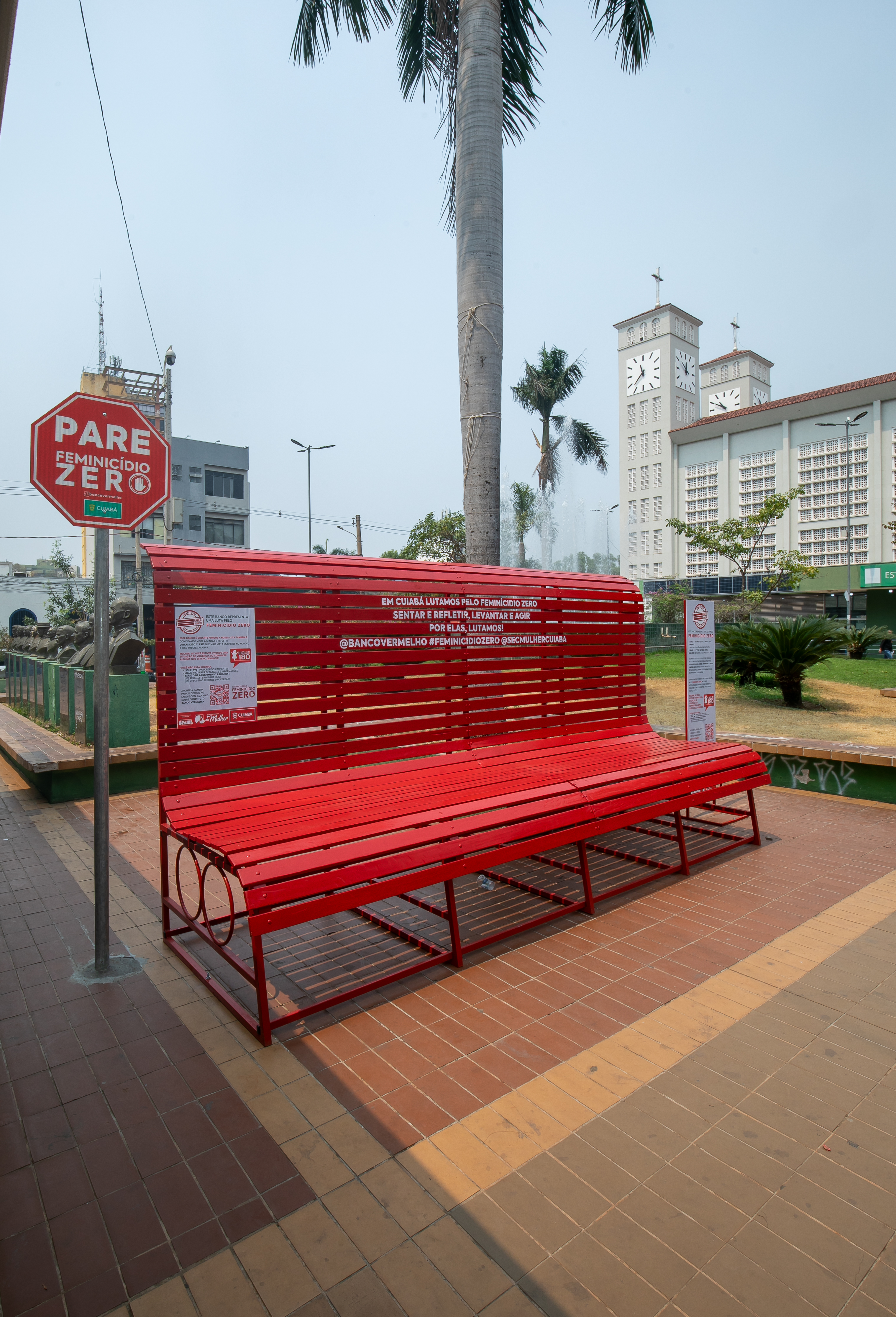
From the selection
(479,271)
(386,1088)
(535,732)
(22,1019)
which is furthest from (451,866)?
(479,271)

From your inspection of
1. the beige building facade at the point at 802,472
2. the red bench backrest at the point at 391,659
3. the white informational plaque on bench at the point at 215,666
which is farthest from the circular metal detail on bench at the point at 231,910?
the beige building facade at the point at 802,472

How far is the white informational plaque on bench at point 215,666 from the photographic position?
3486 mm

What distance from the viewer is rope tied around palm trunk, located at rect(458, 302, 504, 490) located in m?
6.51

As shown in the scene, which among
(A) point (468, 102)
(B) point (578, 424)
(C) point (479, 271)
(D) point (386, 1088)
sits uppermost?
(B) point (578, 424)

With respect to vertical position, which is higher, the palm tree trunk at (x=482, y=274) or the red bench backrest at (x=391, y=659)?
the palm tree trunk at (x=482, y=274)

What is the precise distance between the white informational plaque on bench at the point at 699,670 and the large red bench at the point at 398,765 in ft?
1.17

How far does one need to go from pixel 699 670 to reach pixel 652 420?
63764 mm

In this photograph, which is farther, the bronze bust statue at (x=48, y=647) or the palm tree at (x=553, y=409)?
the palm tree at (x=553, y=409)

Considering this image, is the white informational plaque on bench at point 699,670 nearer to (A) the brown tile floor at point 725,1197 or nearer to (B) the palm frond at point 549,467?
(A) the brown tile floor at point 725,1197

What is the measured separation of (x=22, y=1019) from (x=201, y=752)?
50.2 inches

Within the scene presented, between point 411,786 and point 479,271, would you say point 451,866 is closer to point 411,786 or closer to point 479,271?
point 411,786

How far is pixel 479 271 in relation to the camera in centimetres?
652

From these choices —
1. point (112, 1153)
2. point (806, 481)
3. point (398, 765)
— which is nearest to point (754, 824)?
point (398, 765)

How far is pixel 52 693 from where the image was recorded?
9.21m
